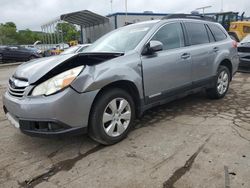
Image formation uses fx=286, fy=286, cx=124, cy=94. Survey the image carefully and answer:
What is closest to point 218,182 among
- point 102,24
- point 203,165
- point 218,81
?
point 203,165

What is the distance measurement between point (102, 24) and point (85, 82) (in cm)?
2284

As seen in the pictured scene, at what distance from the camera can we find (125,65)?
3947 mm

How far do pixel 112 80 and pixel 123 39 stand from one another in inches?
50.5

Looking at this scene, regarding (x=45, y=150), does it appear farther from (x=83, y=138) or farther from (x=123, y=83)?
(x=123, y=83)

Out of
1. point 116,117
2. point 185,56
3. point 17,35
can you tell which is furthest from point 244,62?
point 17,35

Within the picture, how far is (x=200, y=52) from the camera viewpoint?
17.4 ft

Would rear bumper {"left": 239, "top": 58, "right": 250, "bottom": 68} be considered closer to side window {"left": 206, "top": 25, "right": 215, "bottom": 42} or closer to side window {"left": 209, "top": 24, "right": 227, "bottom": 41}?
side window {"left": 209, "top": 24, "right": 227, "bottom": 41}

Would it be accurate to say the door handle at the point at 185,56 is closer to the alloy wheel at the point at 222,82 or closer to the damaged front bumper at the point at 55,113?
the alloy wheel at the point at 222,82

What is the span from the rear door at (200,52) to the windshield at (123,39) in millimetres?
987

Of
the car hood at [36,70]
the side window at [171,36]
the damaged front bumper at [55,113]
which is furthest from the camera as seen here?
the side window at [171,36]

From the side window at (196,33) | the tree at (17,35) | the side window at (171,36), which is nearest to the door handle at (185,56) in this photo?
the side window at (171,36)

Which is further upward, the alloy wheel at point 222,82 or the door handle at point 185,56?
the door handle at point 185,56

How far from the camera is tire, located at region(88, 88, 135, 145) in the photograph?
11.9ft

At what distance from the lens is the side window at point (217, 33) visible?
596 cm
